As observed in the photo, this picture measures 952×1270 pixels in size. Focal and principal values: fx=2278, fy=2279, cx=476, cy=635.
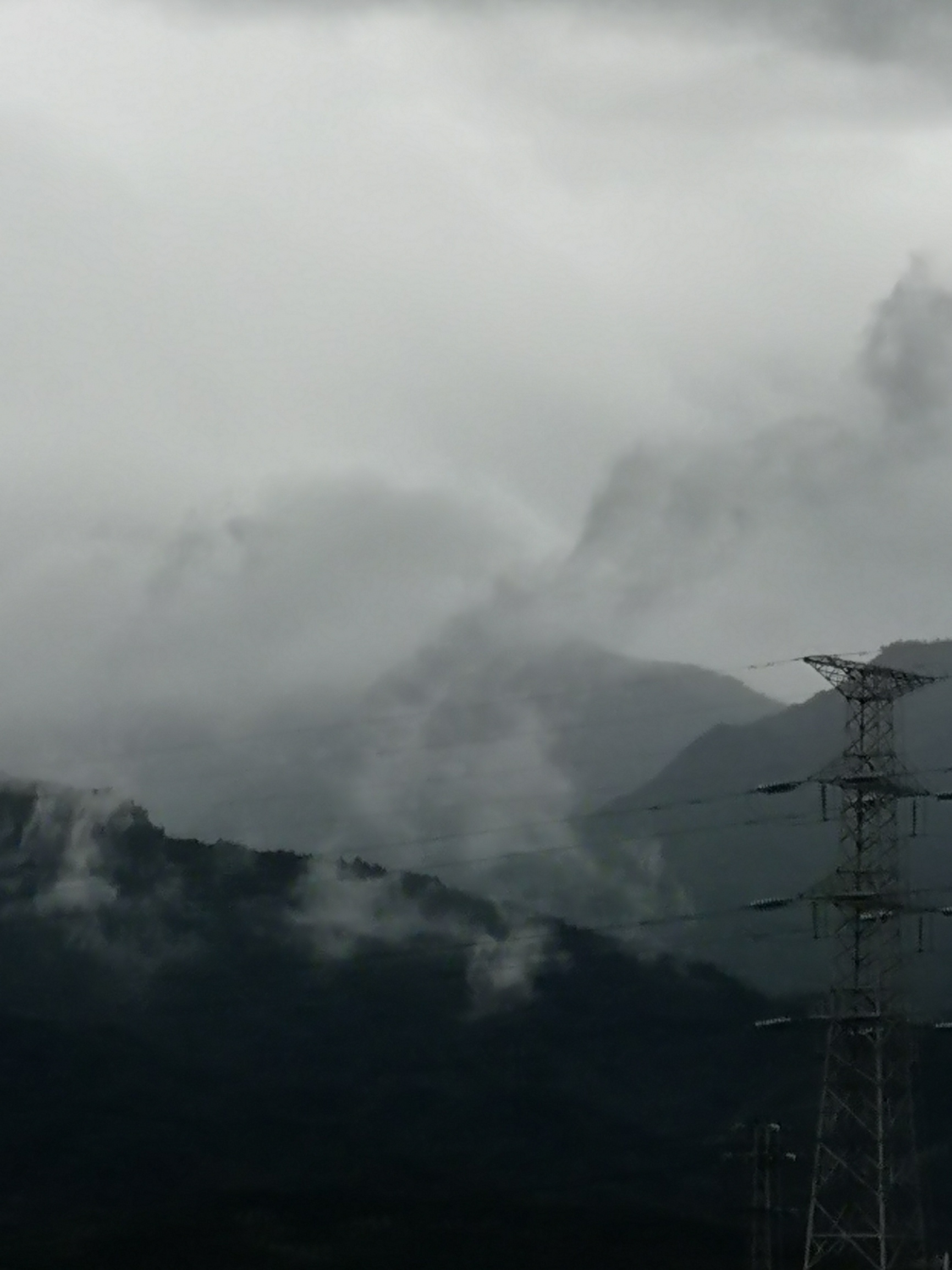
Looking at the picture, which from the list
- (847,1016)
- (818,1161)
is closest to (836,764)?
(847,1016)

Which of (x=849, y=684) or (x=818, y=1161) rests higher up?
(x=849, y=684)

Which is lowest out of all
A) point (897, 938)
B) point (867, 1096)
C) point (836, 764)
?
point (867, 1096)

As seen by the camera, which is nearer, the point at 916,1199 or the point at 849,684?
the point at 916,1199

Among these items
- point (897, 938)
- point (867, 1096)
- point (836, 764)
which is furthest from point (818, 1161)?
point (836, 764)

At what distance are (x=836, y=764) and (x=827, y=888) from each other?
1053 cm

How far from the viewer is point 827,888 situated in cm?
18262

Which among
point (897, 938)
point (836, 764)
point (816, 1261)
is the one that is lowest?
point (816, 1261)

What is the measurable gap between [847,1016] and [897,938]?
7.46 metres

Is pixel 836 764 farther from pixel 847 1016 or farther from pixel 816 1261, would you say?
pixel 816 1261

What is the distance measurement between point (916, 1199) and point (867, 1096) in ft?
37.0

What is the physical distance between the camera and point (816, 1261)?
183 m

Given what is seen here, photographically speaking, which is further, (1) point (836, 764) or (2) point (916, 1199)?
(1) point (836, 764)

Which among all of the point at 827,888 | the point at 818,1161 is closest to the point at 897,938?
the point at 827,888

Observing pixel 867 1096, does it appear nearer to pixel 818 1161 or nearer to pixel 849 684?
pixel 818 1161
